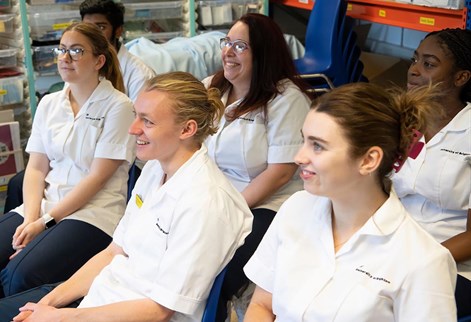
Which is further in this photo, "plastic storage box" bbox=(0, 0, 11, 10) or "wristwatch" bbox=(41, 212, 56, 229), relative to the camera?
"plastic storage box" bbox=(0, 0, 11, 10)

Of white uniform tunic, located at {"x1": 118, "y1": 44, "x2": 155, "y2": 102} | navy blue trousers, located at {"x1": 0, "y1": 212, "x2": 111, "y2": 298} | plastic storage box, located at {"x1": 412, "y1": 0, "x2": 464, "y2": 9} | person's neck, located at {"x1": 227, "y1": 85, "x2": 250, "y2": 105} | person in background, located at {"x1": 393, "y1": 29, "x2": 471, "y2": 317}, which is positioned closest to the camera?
person in background, located at {"x1": 393, "y1": 29, "x2": 471, "y2": 317}

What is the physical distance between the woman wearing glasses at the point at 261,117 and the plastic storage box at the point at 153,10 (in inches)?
65.9

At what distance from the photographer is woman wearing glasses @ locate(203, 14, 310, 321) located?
2094 mm

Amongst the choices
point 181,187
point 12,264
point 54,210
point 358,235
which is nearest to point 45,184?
point 54,210

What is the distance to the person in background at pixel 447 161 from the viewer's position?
175cm

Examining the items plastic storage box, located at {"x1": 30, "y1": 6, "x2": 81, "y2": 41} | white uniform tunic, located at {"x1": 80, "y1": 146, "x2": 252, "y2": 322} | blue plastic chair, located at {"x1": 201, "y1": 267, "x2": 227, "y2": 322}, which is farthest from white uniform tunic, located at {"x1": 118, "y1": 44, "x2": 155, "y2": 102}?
blue plastic chair, located at {"x1": 201, "y1": 267, "x2": 227, "y2": 322}

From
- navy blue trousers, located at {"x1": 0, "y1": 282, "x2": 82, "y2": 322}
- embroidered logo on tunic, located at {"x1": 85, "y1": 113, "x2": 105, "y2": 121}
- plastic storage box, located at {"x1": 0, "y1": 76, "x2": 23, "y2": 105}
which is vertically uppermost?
embroidered logo on tunic, located at {"x1": 85, "y1": 113, "x2": 105, "y2": 121}

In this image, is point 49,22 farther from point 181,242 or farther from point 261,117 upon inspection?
point 181,242

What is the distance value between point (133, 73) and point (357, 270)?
6.26 feet

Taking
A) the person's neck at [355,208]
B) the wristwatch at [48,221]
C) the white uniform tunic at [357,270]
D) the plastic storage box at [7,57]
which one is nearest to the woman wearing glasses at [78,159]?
the wristwatch at [48,221]

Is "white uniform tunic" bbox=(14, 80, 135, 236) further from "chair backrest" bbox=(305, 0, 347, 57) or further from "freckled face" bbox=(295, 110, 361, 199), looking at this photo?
"chair backrest" bbox=(305, 0, 347, 57)

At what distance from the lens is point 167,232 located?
1.47m

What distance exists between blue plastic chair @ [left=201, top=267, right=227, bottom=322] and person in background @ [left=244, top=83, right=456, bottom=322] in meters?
0.16

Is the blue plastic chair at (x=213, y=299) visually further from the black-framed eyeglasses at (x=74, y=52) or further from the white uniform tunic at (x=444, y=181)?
the black-framed eyeglasses at (x=74, y=52)
